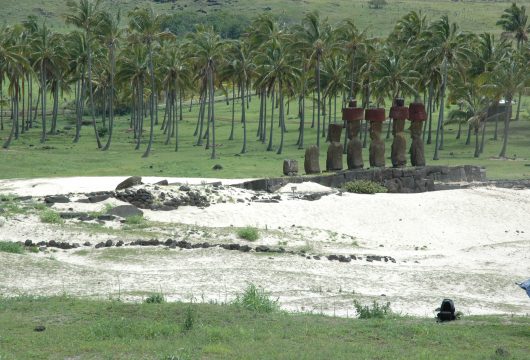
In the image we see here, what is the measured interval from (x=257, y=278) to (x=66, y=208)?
549 inches

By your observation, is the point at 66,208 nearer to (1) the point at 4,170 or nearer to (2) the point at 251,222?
(2) the point at 251,222

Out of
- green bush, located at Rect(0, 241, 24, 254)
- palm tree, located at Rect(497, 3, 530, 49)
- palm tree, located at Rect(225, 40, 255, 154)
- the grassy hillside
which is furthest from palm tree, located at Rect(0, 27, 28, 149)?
the grassy hillside

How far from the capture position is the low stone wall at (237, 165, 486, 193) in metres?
47.5

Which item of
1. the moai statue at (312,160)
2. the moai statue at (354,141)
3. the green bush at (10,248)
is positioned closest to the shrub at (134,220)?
the green bush at (10,248)

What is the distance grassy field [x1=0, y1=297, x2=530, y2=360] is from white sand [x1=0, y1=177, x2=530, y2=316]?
4.12 m

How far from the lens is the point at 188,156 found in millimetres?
73500

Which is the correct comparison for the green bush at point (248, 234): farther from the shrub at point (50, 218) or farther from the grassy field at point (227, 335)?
the grassy field at point (227, 335)

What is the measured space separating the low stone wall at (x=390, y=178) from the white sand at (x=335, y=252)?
1355 millimetres

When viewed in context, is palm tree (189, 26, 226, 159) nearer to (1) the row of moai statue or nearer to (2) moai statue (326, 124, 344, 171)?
(1) the row of moai statue

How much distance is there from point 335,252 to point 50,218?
35.6 feet

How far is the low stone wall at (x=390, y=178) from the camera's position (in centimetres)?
4747

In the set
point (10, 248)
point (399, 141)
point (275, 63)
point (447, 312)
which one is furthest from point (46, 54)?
point (447, 312)

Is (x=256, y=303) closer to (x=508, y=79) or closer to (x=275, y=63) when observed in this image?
(x=508, y=79)

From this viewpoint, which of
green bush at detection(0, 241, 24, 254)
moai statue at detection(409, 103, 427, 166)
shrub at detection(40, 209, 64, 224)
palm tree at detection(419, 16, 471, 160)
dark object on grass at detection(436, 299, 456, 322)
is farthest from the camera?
palm tree at detection(419, 16, 471, 160)
